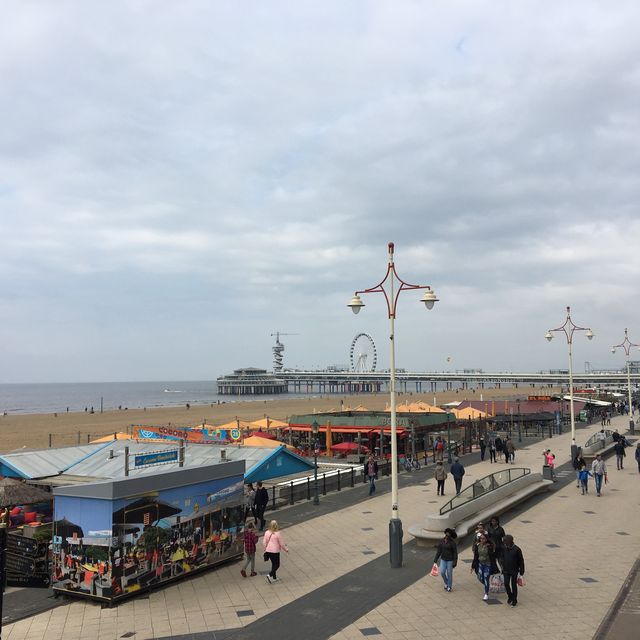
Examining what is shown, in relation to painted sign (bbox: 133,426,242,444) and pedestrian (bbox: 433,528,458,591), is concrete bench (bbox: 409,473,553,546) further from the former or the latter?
painted sign (bbox: 133,426,242,444)

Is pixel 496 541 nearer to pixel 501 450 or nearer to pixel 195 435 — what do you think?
pixel 195 435

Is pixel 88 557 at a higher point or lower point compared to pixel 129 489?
lower

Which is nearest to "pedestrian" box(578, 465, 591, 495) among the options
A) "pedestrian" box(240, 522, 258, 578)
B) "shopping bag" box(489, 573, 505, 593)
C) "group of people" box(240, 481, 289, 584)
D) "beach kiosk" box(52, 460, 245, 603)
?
"shopping bag" box(489, 573, 505, 593)

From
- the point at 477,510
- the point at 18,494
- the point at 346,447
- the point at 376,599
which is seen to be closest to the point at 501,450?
the point at 346,447

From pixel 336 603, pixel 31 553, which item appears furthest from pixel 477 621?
pixel 31 553

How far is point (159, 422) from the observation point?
71.3m

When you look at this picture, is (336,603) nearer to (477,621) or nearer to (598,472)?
(477,621)

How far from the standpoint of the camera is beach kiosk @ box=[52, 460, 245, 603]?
35.0 ft

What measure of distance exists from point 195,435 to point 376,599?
1914 centimetres

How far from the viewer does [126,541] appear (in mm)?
10781

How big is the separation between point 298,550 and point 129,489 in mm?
5486

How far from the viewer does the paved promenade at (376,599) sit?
31.1 ft

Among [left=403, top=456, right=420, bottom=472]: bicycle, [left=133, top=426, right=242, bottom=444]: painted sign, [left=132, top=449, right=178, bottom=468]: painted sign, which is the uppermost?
[left=132, top=449, right=178, bottom=468]: painted sign

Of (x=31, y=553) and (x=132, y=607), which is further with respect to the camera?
(x=31, y=553)
